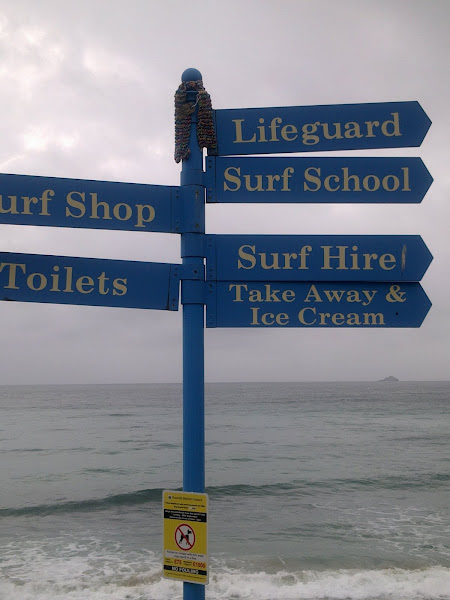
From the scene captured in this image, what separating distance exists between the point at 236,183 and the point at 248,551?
11.0 meters

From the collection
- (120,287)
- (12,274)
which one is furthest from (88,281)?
(12,274)

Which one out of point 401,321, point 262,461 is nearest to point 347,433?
point 262,461

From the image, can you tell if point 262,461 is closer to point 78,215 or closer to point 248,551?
point 248,551

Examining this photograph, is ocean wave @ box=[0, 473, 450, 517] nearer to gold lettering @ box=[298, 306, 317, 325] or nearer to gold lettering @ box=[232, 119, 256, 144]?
gold lettering @ box=[298, 306, 317, 325]

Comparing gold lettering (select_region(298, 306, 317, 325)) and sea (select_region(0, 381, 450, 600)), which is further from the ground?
gold lettering (select_region(298, 306, 317, 325))

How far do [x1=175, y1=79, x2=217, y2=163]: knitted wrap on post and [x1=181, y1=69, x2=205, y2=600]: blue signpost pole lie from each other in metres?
0.04

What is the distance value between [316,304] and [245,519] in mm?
13932

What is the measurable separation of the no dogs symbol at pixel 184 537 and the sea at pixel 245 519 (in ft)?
21.9

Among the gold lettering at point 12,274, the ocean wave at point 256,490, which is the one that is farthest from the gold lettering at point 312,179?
the ocean wave at point 256,490

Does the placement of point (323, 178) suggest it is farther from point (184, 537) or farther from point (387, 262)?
point (184, 537)

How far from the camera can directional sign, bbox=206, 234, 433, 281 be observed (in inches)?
136

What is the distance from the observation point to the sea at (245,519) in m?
9.61

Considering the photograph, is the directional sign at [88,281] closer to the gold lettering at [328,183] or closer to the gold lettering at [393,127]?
the gold lettering at [328,183]

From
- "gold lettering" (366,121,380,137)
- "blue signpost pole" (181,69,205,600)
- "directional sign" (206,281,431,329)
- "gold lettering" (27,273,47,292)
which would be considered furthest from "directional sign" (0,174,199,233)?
"gold lettering" (366,121,380,137)
